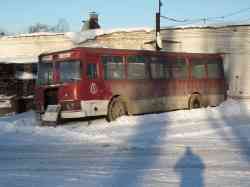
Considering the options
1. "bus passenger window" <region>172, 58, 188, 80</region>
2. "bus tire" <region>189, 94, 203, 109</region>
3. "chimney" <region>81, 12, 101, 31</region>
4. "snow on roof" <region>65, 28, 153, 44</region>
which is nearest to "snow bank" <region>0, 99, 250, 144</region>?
"bus tire" <region>189, 94, 203, 109</region>

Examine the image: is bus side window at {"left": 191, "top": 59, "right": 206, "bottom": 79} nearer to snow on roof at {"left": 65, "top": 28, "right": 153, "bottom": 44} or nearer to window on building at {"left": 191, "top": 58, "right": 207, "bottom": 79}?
window on building at {"left": 191, "top": 58, "right": 207, "bottom": 79}

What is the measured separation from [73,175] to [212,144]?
4853 millimetres

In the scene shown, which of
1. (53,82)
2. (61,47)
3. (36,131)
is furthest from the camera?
(61,47)

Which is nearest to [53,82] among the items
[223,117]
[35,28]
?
[223,117]

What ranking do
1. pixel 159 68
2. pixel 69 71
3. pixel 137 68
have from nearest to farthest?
pixel 69 71 → pixel 137 68 → pixel 159 68

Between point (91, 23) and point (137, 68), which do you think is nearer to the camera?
point (137, 68)

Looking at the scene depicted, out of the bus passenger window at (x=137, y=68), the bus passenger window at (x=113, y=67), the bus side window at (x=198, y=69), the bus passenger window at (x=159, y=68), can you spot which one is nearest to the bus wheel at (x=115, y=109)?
the bus passenger window at (x=113, y=67)

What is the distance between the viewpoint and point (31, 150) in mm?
11789

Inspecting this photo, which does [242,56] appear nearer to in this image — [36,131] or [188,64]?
[188,64]

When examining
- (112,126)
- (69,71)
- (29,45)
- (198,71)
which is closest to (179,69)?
(198,71)

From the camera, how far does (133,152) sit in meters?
11.2

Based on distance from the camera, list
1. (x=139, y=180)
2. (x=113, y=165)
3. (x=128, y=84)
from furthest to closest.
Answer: (x=128, y=84) < (x=113, y=165) < (x=139, y=180)

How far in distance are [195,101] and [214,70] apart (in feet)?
8.13

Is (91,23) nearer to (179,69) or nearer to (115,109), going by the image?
(179,69)
